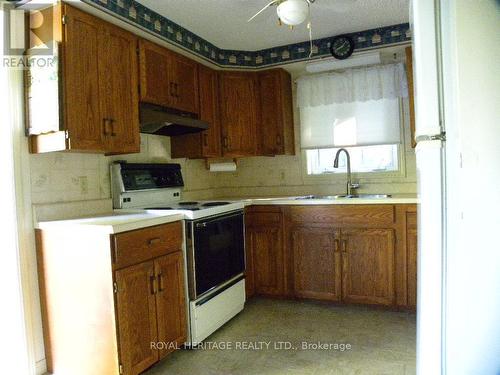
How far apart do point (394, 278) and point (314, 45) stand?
2065mm

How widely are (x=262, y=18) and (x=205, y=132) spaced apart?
3.45 ft

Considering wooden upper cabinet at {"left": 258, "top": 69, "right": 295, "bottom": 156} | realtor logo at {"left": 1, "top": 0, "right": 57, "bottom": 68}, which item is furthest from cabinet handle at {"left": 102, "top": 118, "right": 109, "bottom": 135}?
wooden upper cabinet at {"left": 258, "top": 69, "right": 295, "bottom": 156}

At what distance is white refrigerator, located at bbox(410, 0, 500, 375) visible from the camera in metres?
0.99

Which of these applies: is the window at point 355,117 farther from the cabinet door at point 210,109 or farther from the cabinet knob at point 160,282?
the cabinet knob at point 160,282

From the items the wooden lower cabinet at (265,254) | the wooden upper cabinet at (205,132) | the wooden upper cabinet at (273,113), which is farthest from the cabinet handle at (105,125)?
the wooden upper cabinet at (273,113)

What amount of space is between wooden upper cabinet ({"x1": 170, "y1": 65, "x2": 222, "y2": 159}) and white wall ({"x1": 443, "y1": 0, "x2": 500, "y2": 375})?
2.27 meters

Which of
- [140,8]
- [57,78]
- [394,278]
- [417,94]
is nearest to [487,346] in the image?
[417,94]

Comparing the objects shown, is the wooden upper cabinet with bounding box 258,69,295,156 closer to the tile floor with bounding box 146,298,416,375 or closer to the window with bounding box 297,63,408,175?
the window with bounding box 297,63,408,175

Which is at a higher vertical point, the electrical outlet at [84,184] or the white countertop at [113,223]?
the electrical outlet at [84,184]

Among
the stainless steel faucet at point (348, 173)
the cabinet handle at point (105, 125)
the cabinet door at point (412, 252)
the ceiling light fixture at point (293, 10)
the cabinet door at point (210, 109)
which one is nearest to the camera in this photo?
the ceiling light fixture at point (293, 10)

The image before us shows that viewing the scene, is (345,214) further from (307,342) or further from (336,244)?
(307,342)

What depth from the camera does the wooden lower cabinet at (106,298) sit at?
5.94 feet

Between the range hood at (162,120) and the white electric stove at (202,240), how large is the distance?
317 millimetres

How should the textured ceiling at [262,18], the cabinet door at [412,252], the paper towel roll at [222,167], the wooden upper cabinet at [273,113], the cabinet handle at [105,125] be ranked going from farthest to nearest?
the paper towel roll at [222,167]
the wooden upper cabinet at [273,113]
the cabinet door at [412,252]
the textured ceiling at [262,18]
the cabinet handle at [105,125]
